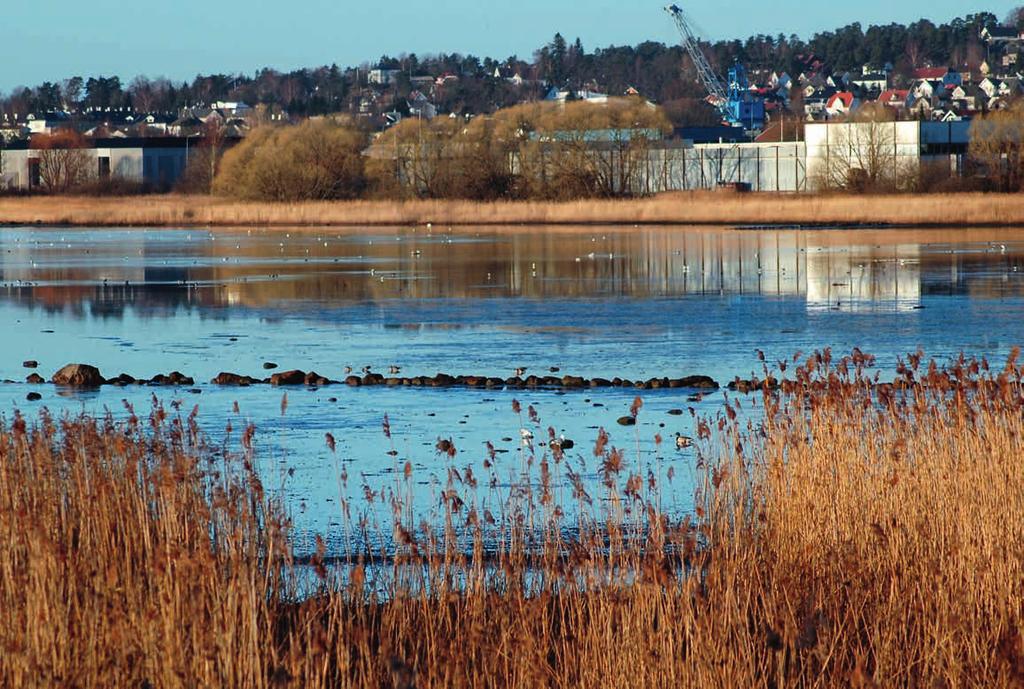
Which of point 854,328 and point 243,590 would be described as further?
point 854,328

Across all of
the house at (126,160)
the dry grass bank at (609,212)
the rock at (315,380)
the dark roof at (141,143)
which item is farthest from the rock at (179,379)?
the dark roof at (141,143)

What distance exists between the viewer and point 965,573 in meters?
8.55

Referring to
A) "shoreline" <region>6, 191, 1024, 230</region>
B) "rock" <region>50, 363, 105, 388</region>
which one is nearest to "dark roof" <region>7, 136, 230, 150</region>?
"shoreline" <region>6, 191, 1024, 230</region>

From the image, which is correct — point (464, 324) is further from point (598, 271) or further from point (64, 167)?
point (64, 167)

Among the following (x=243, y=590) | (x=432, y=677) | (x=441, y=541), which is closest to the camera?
(x=243, y=590)

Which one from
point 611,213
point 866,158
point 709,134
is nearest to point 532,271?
point 611,213

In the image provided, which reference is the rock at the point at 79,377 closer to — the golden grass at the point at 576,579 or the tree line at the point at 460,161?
the golden grass at the point at 576,579

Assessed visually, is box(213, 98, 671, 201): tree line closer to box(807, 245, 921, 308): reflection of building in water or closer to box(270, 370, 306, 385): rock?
box(807, 245, 921, 308): reflection of building in water

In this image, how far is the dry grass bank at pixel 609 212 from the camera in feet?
211

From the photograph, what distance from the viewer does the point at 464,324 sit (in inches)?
1051

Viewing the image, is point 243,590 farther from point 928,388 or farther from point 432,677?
point 928,388

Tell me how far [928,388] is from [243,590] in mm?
5925

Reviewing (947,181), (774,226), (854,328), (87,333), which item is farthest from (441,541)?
(947,181)

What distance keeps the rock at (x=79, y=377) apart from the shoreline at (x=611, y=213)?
47.3 meters
